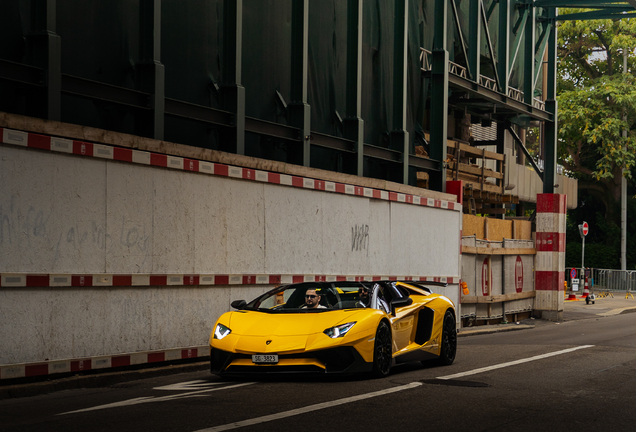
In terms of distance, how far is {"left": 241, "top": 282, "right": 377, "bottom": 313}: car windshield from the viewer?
1047cm

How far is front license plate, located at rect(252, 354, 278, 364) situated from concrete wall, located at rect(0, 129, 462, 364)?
2347 mm

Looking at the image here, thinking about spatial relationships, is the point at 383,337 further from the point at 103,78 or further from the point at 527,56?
the point at 527,56

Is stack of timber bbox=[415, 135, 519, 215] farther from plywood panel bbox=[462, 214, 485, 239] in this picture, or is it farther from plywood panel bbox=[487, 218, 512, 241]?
plywood panel bbox=[487, 218, 512, 241]

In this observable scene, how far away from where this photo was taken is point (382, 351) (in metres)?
10.2

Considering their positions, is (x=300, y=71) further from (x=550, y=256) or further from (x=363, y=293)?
(x=550, y=256)

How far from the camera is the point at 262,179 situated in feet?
44.8

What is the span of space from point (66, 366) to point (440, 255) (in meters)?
11.6

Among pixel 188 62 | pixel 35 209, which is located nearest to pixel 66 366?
pixel 35 209

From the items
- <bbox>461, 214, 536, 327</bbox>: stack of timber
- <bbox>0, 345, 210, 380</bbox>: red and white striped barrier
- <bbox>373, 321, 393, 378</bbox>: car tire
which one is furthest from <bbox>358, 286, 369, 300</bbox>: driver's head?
<bbox>461, 214, 536, 327</bbox>: stack of timber

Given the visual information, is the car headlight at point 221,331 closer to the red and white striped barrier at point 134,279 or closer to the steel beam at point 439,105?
the red and white striped barrier at point 134,279

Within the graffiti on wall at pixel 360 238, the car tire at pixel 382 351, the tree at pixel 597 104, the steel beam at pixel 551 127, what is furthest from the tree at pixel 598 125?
the car tire at pixel 382 351

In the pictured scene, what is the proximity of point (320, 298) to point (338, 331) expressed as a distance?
1.07m

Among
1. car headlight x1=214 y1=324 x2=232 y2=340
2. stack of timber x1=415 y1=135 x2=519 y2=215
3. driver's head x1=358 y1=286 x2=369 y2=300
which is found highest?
stack of timber x1=415 y1=135 x2=519 y2=215

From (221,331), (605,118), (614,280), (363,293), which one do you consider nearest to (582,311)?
(614,280)
